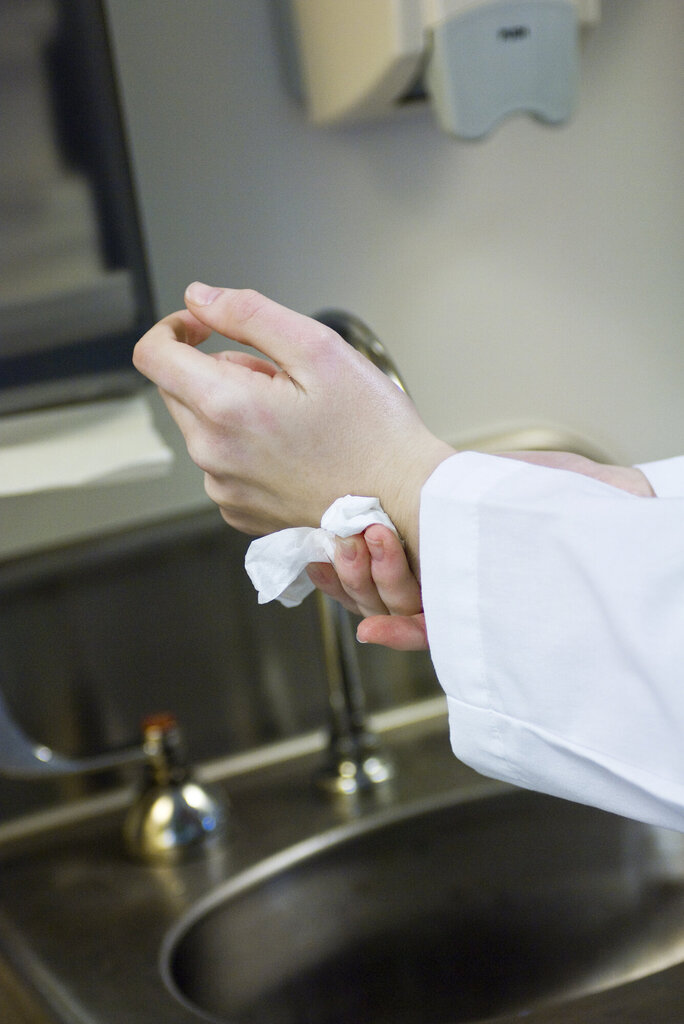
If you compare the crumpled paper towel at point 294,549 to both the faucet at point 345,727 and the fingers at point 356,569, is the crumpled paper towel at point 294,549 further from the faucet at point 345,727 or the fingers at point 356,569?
the faucet at point 345,727

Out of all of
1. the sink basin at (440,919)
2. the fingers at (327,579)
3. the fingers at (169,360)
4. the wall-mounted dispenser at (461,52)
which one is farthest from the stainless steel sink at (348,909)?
the wall-mounted dispenser at (461,52)

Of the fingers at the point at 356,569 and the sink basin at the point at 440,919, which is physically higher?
the fingers at the point at 356,569

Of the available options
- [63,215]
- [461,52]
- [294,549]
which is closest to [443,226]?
[461,52]

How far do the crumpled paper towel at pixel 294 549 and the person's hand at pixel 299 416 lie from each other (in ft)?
0.06

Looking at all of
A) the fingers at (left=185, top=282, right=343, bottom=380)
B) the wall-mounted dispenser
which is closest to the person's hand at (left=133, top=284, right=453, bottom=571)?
the fingers at (left=185, top=282, right=343, bottom=380)

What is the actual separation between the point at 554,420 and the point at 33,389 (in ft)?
1.92

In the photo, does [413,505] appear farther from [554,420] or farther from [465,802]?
[554,420]

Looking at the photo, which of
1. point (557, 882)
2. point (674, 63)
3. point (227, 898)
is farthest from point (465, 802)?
point (674, 63)

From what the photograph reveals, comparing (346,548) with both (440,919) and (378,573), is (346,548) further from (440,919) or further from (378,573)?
(440,919)

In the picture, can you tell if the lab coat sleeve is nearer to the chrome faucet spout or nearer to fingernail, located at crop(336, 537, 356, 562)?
fingernail, located at crop(336, 537, 356, 562)

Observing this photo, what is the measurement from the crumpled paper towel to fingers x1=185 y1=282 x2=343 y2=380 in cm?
8

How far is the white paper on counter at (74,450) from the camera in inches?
27.1

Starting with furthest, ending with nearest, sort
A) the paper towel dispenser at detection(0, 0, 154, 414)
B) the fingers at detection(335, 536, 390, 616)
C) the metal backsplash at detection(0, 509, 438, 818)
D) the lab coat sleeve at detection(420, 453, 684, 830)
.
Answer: the metal backsplash at detection(0, 509, 438, 818) → the paper towel dispenser at detection(0, 0, 154, 414) → the fingers at detection(335, 536, 390, 616) → the lab coat sleeve at detection(420, 453, 684, 830)

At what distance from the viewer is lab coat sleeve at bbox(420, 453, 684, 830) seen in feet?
1.40
